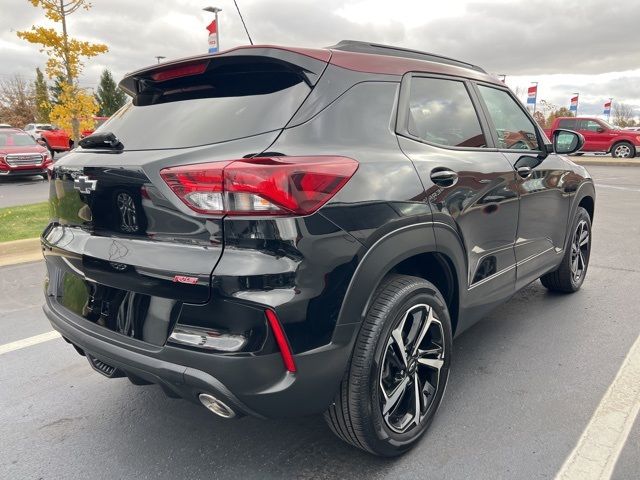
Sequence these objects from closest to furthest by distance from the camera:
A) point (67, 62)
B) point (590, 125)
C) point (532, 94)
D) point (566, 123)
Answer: point (67, 62) < point (566, 123) < point (590, 125) < point (532, 94)

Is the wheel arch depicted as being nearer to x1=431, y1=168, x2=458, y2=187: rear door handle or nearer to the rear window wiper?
x1=431, y1=168, x2=458, y2=187: rear door handle

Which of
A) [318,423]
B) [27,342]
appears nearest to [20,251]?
[27,342]

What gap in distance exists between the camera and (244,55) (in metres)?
2.11

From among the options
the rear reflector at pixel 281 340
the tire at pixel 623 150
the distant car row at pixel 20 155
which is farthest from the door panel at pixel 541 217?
the tire at pixel 623 150

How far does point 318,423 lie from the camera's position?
2586mm

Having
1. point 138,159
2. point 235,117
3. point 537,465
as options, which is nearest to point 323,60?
point 235,117

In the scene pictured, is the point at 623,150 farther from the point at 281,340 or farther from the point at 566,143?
the point at 281,340

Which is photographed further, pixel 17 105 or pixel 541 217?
pixel 17 105

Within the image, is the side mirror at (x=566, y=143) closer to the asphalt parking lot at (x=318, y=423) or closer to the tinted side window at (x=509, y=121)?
the tinted side window at (x=509, y=121)

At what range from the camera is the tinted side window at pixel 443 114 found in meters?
2.52

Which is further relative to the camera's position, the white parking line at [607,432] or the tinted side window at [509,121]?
the tinted side window at [509,121]

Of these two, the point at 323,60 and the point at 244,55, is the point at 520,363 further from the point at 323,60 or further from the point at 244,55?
the point at 244,55

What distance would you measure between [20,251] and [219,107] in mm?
4866

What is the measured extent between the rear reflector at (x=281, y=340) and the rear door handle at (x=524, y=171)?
2025 mm
